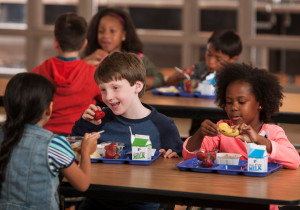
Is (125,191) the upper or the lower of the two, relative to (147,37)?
lower

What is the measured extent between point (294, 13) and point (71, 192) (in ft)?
28.6

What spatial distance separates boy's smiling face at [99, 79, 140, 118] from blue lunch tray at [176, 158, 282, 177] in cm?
46

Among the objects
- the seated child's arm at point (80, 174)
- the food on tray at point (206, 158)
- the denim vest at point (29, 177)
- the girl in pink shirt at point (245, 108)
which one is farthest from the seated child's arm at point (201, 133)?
the denim vest at point (29, 177)

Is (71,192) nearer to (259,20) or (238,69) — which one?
(238,69)

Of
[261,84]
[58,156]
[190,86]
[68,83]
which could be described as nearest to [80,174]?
[58,156]

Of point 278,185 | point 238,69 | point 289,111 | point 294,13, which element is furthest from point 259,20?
point 278,185

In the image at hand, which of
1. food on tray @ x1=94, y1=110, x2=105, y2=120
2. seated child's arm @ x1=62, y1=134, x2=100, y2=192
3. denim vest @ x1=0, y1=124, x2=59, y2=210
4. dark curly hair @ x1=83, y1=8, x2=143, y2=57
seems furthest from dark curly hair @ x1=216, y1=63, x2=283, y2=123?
dark curly hair @ x1=83, y1=8, x2=143, y2=57

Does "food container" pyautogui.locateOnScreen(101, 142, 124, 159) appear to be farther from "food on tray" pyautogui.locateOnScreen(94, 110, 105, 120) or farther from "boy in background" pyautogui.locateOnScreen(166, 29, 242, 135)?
"boy in background" pyautogui.locateOnScreen(166, 29, 242, 135)

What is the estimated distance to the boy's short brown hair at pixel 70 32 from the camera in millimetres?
4450

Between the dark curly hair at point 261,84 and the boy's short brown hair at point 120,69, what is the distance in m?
0.44

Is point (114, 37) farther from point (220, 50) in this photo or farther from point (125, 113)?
point (125, 113)

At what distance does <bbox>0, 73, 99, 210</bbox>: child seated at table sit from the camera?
2.33 m

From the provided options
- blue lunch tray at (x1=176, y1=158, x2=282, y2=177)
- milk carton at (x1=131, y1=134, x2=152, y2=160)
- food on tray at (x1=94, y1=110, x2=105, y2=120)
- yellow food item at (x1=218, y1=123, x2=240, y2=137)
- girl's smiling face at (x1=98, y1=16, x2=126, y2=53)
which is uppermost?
girl's smiling face at (x1=98, y1=16, x2=126, y2=53)

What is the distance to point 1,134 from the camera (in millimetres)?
2404
